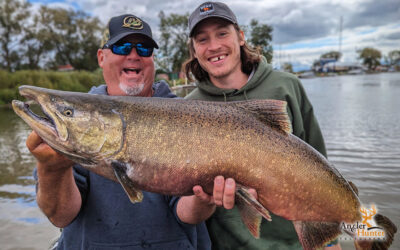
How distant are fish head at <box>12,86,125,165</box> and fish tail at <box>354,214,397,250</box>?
2011 mm

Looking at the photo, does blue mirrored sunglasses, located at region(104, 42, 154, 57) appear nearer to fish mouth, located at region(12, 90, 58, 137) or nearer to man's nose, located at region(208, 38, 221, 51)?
man's nose, located at region(208, 38, 221, 51)

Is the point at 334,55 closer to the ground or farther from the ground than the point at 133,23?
farther from the ground

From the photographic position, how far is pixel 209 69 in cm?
329

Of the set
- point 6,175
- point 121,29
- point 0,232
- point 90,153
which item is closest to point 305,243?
point 90,153

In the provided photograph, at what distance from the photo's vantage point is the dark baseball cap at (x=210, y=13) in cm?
320

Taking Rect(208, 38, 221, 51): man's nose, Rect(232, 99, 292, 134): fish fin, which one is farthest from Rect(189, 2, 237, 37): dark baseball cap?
Rect(232, 99, 292, 134): fish fin

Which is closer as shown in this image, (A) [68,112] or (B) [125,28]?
(A) [68,112]

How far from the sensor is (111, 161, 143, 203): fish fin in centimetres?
195

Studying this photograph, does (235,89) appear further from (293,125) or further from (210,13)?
(210,13)

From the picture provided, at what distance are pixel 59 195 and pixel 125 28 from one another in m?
1.71

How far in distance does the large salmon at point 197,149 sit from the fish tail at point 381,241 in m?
0.24

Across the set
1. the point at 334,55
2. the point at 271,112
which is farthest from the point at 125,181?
the point at 334,55

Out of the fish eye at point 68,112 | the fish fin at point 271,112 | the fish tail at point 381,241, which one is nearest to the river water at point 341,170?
the fish tail at point 381,241

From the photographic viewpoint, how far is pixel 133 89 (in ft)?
9.91
